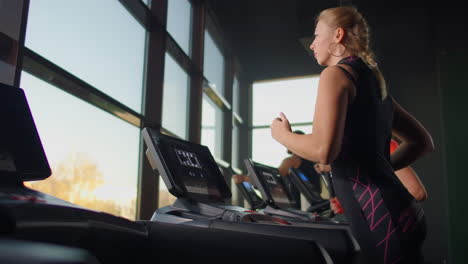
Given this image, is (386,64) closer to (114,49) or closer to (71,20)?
(114,49)

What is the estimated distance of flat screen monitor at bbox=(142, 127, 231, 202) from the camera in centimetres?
132

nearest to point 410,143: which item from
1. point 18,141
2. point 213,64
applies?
point 18,141

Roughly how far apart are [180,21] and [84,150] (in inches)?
105

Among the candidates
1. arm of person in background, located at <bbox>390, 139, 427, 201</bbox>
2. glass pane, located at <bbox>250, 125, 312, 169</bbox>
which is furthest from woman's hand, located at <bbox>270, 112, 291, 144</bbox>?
glass pane, located at <bbox>250, 125, 312, 169</bbox>

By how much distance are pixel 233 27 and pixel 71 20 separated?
4055mm

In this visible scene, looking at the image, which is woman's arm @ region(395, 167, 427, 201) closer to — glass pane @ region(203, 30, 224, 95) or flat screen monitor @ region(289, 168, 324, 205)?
flat screen monitor @ region(289, 168, 324, 205)

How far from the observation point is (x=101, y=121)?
9.78ft

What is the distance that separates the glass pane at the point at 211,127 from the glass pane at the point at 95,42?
1980 mm

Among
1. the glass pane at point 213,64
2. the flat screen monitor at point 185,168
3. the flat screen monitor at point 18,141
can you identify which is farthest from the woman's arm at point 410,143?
the glass pane at point 213,64

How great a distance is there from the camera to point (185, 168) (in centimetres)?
142

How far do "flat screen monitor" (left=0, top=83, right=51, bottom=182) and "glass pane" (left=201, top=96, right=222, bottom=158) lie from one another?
449 cm

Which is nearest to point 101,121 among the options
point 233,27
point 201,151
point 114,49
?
point 114,49

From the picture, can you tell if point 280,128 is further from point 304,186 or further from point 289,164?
point 289,164

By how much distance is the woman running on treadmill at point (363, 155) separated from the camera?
3.14 feet
